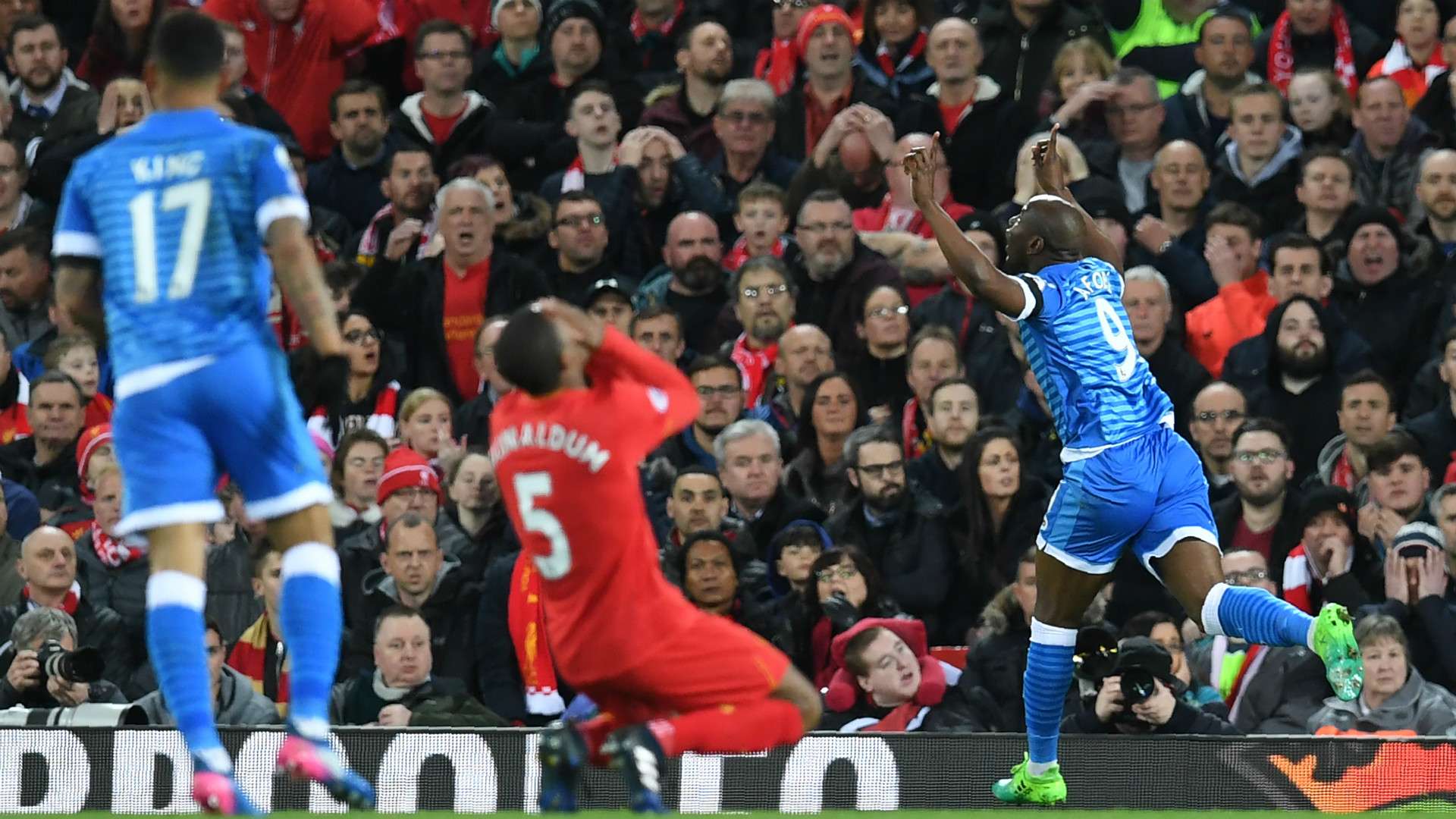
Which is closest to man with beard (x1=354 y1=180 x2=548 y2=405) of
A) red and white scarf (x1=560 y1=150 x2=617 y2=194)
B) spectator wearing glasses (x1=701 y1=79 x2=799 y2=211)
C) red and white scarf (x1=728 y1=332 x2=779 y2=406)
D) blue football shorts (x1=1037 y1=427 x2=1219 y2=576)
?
red and white scarf (x1=560 y1=150 x2=617 y2=194)

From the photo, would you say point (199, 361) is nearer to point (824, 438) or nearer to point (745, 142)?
point (824, 438)

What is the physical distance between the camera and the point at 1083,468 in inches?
357

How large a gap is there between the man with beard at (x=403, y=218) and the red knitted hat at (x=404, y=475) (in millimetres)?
2108

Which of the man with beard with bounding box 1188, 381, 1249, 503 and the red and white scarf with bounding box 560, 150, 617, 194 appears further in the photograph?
the red and white scarf with bounding box 560, 150, 617, 194

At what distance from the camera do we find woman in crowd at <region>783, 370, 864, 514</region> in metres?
12.3

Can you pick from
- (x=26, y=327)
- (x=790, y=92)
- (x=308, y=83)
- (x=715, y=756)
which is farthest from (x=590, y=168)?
(x=715, y=756)

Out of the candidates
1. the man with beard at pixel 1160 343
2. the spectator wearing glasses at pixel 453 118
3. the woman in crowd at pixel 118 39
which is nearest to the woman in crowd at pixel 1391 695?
the man with beard at pixel 1160 343

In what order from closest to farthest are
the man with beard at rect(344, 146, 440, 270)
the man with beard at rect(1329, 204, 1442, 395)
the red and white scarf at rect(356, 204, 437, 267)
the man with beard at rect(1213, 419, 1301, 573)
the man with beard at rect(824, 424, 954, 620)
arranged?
the man with beard at rect(1213, 419, 1301, 573), the man with beard at rect(824, 424, 954, 620), the man with beard at rect(1329, 204, 1442, 395), the man with beard at rect(344, 146, 440, 270), the red and white scarf at rect(356, 204, 437, 267)

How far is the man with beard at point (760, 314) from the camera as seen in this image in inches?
511

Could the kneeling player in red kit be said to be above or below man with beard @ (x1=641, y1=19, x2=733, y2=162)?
below

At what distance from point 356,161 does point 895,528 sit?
197 inches

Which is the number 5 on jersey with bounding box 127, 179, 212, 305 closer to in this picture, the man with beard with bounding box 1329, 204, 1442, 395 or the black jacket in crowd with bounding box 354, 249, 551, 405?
the black jacket in crowd with bounding box 354, 249, 551, 405

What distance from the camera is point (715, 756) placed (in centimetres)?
961

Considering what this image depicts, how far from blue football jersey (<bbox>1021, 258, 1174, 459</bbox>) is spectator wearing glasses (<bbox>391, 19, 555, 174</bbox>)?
6376 mm
